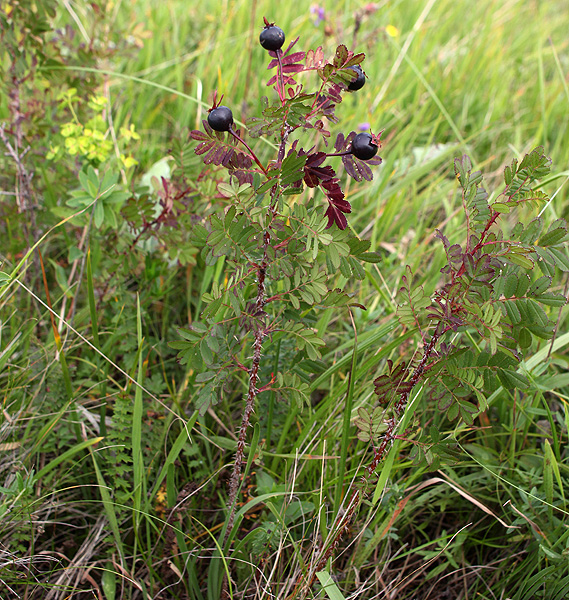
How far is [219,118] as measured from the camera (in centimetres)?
100

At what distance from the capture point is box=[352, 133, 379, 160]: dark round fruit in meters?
1.01

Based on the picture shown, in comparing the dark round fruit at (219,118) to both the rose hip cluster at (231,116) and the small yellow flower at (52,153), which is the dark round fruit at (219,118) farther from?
the small yellow flower at (52,153)

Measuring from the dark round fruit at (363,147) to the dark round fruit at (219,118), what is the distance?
26cm

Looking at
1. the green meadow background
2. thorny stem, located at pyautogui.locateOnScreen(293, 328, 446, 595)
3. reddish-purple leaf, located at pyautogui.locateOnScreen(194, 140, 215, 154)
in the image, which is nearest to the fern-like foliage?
thorny stem, located at pyautogui.locateOnScreen(293, 328, 446, 595)

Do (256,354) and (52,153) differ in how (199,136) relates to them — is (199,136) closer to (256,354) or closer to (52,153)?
(256,354)

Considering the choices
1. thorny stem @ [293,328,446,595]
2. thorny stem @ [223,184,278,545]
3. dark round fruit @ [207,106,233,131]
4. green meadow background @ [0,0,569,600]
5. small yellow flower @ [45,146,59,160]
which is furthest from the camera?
small yellow flower @ [45,146,59,160]

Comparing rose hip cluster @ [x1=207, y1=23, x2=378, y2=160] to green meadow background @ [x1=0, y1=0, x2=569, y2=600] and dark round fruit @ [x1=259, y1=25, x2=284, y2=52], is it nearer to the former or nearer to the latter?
dark round fruit @ [x1=259, y1=25, x2=284, y2=52]

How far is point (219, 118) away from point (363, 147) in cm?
29

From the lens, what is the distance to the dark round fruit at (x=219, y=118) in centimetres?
100

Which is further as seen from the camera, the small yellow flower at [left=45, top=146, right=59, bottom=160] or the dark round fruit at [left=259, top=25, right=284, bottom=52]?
the small yellow flower at [left=45, top=146, right=59, bottom=160]

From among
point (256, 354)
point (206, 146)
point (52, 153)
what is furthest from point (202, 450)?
point (52, 153)

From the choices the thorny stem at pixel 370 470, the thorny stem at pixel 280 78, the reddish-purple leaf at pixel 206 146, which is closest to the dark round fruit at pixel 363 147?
the thorny stem at pixel 280 78

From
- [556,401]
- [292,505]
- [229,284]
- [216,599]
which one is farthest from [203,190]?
[556,401]

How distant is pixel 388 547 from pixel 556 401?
2.68ft
